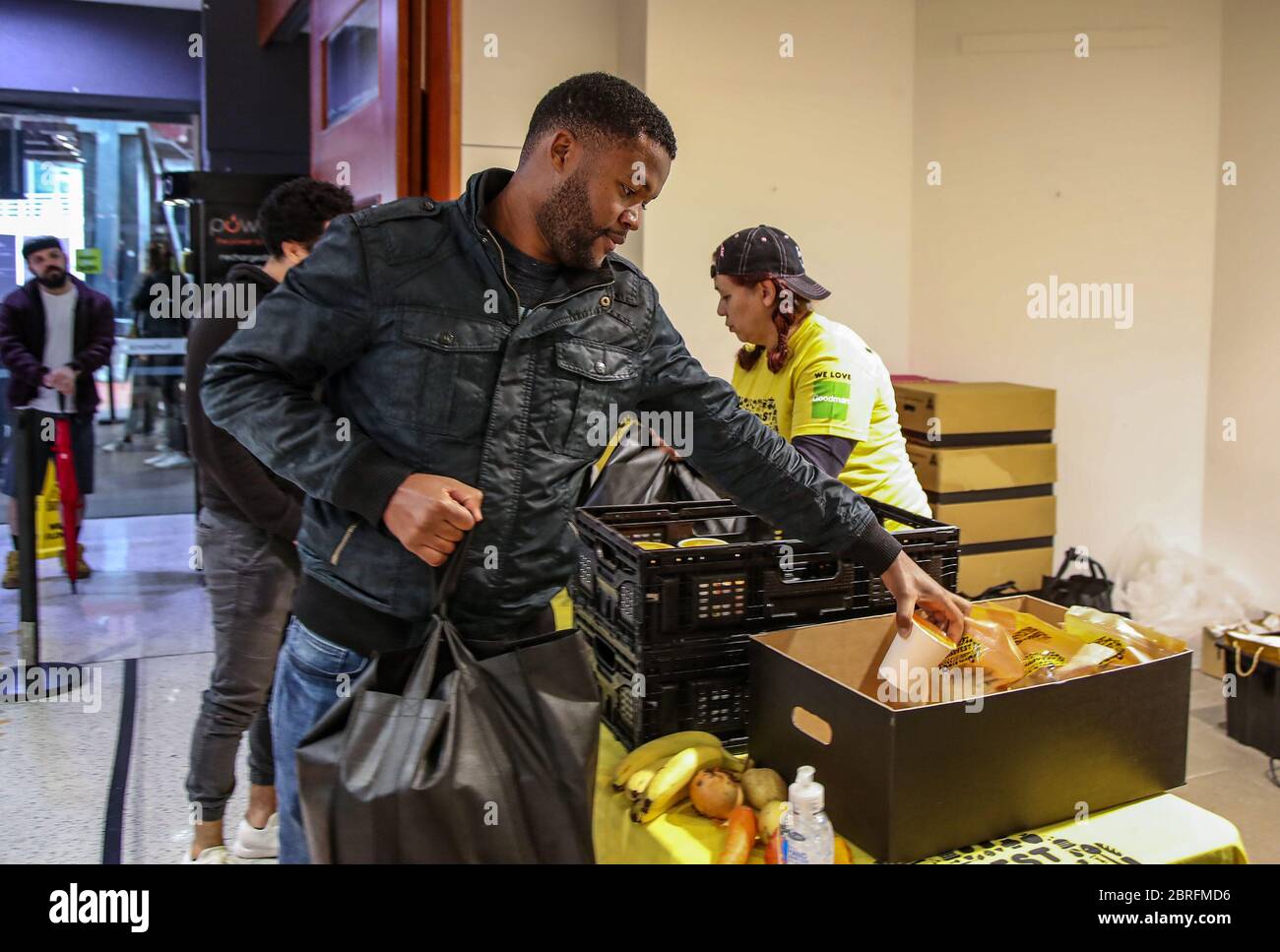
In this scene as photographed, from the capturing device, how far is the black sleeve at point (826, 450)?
2436mm

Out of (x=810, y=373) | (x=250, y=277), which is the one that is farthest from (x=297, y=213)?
(x=810, y=373)

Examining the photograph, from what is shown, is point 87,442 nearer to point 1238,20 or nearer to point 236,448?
point 236,448

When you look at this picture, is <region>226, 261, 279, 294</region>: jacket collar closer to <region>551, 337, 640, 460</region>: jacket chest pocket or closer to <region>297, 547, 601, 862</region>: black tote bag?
<region>551, 337, 640, 460</region>: jacket chest pocket

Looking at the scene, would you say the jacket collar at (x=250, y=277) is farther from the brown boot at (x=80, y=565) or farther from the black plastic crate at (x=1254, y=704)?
the brown boot at (x=80, y=565)

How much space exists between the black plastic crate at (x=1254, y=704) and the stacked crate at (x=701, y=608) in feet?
8.15

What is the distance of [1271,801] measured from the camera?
350cm

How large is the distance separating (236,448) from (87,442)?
3610 mm

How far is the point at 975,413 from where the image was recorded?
4.50m

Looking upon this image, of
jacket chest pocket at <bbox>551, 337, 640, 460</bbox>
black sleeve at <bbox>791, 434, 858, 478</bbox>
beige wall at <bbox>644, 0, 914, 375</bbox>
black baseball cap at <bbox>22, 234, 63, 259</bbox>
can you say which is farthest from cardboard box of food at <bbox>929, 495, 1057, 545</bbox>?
black baseball cap at <bbox>22, 234, 63, 259</bbox>

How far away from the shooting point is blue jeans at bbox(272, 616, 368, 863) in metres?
1.48

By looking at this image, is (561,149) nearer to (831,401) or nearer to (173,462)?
(831,401)

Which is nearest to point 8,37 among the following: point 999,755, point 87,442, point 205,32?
point 205,32

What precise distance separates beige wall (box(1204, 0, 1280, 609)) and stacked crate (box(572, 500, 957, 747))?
3356 mm
